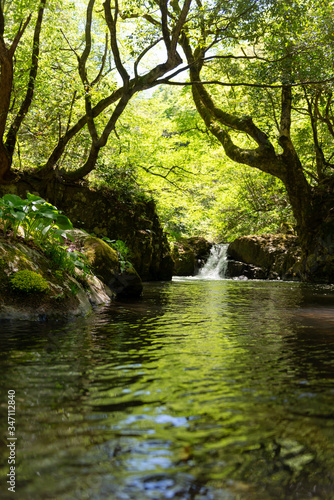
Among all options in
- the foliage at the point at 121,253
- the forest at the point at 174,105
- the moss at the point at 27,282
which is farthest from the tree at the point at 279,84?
the moss at the point at 27,282

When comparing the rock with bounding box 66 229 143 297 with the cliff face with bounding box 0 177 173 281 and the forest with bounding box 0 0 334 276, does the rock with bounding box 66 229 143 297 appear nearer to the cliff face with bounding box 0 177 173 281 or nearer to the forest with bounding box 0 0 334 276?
the forest with bounding box 0 0 334 276

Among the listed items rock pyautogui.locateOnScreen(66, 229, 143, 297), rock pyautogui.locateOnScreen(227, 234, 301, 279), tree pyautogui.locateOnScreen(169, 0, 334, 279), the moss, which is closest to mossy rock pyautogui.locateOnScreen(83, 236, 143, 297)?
rock pyautogui.locateOnScreen(66, 229, 143, 297)

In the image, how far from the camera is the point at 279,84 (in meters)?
14.7

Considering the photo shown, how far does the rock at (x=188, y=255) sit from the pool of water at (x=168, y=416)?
16.9 meters

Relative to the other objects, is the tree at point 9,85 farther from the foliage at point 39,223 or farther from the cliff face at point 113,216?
the foliage at point 39,223

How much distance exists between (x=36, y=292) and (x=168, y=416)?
344cm

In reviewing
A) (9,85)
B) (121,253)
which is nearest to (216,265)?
(121,253)

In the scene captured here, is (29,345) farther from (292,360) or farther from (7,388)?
(292,360)

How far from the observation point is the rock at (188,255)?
2116 cm

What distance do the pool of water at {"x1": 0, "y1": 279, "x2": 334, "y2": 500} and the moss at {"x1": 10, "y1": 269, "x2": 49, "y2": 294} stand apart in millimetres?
835

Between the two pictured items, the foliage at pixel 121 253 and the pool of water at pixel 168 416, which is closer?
the pool of water at pixel 168 416

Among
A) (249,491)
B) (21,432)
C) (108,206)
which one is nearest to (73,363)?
(21,432)

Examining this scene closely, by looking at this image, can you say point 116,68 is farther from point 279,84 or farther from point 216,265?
point 216,265

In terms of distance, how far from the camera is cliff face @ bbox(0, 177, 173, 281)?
1252cm
